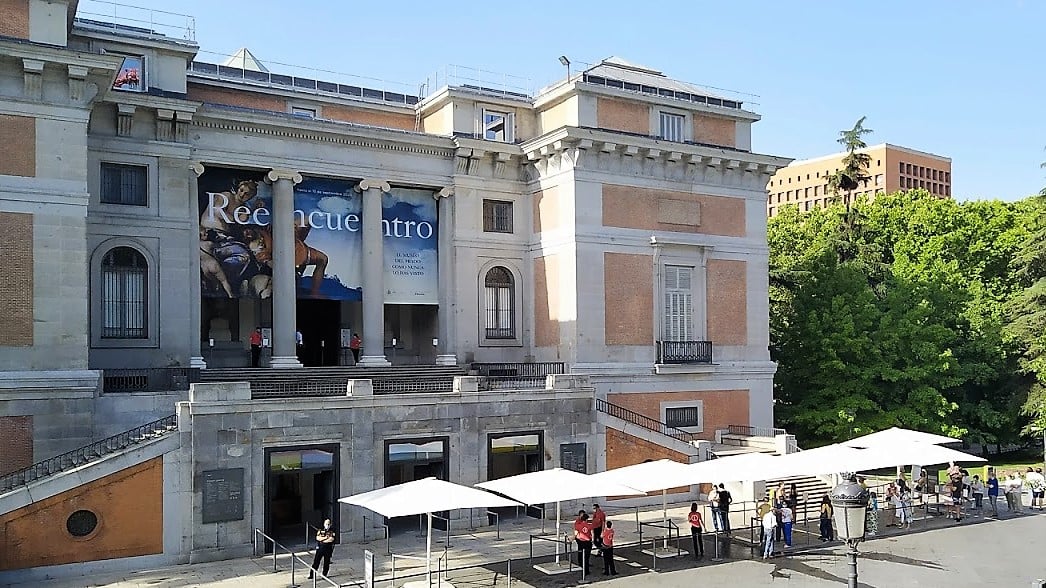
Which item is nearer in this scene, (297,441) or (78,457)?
(78,457)

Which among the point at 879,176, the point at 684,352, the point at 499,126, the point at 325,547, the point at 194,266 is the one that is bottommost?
the point at 325,547

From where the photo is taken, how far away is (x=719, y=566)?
2231 cm

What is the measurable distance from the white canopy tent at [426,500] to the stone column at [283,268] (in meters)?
12.2

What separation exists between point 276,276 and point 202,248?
2.64 metres

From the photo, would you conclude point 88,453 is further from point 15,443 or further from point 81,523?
point 81,523

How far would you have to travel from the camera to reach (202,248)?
30.3 m

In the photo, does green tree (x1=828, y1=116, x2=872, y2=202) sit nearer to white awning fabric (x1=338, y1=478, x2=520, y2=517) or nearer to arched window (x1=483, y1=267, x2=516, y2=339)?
arched window (x1=483, y1=267, x2=516, y2=339)

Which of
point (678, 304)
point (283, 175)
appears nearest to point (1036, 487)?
point (678, 304)

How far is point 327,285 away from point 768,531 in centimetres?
1758

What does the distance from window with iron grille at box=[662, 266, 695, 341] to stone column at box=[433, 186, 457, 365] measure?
8271 millimetres

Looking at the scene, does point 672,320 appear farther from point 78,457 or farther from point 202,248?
point 78,457

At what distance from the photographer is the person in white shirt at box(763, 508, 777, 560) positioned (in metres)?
22.9

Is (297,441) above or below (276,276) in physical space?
below

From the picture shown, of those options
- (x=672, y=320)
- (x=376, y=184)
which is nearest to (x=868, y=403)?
(x=672, y=320)
